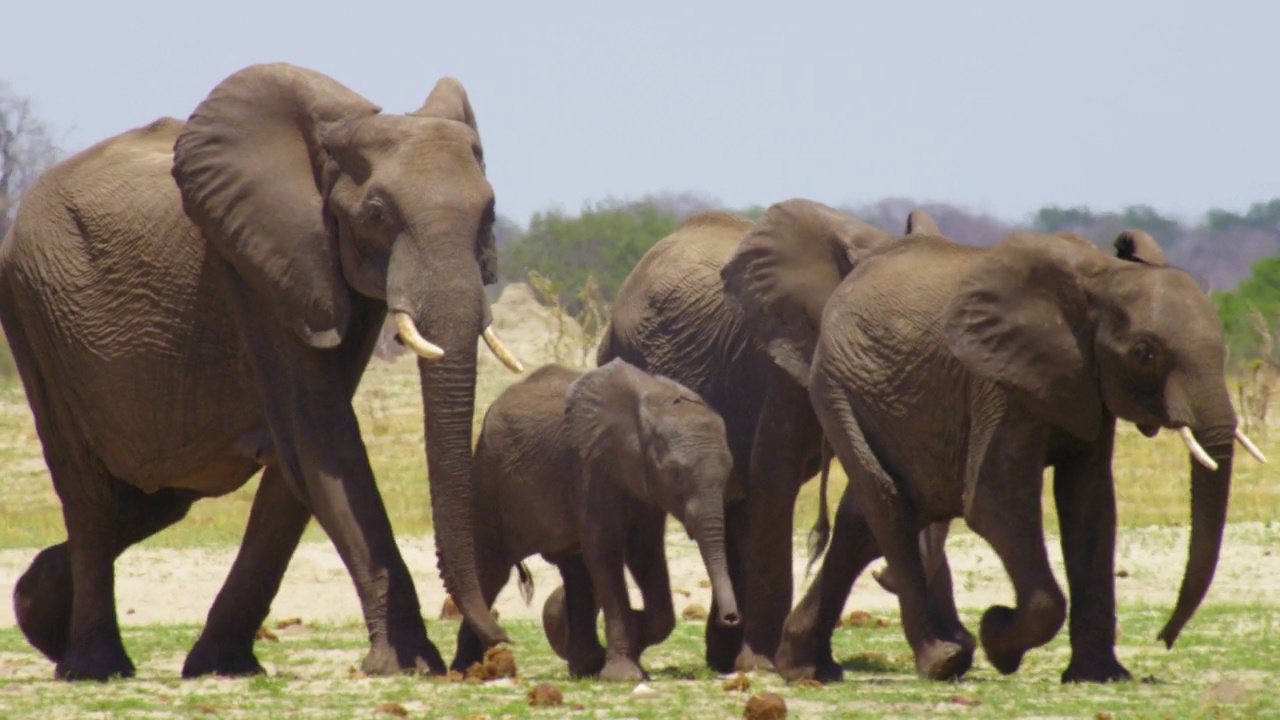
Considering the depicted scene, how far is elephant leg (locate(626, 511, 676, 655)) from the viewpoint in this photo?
941 centimetres

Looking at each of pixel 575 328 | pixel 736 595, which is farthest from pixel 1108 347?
pixel 575 328

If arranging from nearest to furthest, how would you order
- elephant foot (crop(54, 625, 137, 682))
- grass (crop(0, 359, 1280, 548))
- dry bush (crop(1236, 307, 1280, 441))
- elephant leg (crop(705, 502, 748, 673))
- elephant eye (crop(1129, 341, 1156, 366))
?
elephant eye (crop(1129, 341, 1156, 366)), elephant foot (crop(54, 625, 137, 682)), elephant leg (crop(705, 502, 748, 673)), grass (crop(0, 359, 1280, 548)), dry bush (crop(1236, 307, 1280, 441))

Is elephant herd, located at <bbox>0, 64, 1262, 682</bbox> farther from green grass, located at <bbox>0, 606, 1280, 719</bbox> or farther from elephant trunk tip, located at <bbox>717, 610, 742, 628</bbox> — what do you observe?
green grass, located at <bbox>0, 606, 1280, 719</bbox>

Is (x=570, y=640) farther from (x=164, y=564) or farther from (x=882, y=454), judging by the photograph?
(x=164, y=564)

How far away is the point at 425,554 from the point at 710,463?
6267mm

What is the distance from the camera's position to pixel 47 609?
411 inches

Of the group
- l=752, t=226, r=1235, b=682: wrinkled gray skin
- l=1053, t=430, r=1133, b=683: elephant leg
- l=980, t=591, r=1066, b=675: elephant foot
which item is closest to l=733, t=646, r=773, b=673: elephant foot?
l=752, t=226, r=1235, b=682: wrinkled gray skin

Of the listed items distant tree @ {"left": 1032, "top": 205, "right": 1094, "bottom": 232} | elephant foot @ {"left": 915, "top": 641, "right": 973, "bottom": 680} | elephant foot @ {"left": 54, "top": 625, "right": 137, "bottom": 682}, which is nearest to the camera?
elephant foot @ {"left": 915, "top": 641, "right": 973, "bottom": 680}

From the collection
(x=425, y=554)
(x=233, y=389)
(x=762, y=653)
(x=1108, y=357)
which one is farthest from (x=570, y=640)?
(x=425, y=554)

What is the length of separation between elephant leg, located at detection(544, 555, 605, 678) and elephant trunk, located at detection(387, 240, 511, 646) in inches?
29.4

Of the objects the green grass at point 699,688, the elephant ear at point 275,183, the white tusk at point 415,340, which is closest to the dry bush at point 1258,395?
the green grass at point 699,688

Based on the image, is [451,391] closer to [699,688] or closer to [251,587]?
[699,688]

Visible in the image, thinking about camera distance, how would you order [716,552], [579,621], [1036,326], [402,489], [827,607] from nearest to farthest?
[1036,326]
[716,552]
[827,607]
[579,621]
[402,489]

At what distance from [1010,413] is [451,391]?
188 cm
